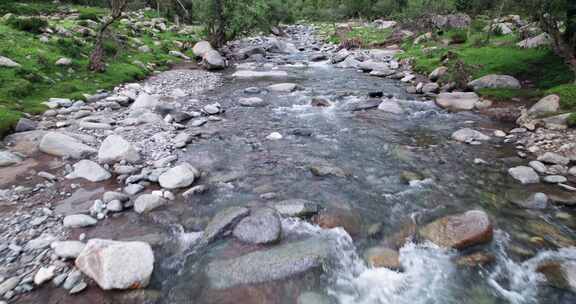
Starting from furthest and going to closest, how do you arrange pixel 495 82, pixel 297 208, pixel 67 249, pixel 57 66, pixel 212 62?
pixel 212 62 < pixel 495 82 < pixel 57 66 < pixel 297 208 < pixel 67 249

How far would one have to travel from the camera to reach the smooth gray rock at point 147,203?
6.96 metres

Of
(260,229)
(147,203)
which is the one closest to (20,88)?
(147,203)

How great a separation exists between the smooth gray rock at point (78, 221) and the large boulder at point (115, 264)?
1.32 meters

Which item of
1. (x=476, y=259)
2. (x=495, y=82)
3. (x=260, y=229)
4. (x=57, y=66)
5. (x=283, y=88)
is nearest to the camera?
(x=476, y=259)

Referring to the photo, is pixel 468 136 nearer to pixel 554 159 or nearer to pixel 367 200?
pixel 554 159

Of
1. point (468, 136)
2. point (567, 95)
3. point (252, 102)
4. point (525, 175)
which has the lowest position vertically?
point (252, 102)

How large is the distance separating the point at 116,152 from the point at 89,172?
100 cm

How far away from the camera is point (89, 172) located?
26.6 feet

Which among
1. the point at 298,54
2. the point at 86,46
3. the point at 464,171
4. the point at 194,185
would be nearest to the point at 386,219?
the point at 464,171

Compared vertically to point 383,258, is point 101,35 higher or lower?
higher

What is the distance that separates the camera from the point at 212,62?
962 inches

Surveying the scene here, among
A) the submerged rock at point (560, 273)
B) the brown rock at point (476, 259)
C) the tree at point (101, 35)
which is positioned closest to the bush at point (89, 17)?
the tree at point (101, 35)

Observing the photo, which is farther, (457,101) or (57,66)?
(57,66)

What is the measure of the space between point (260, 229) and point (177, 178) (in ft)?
9.73
